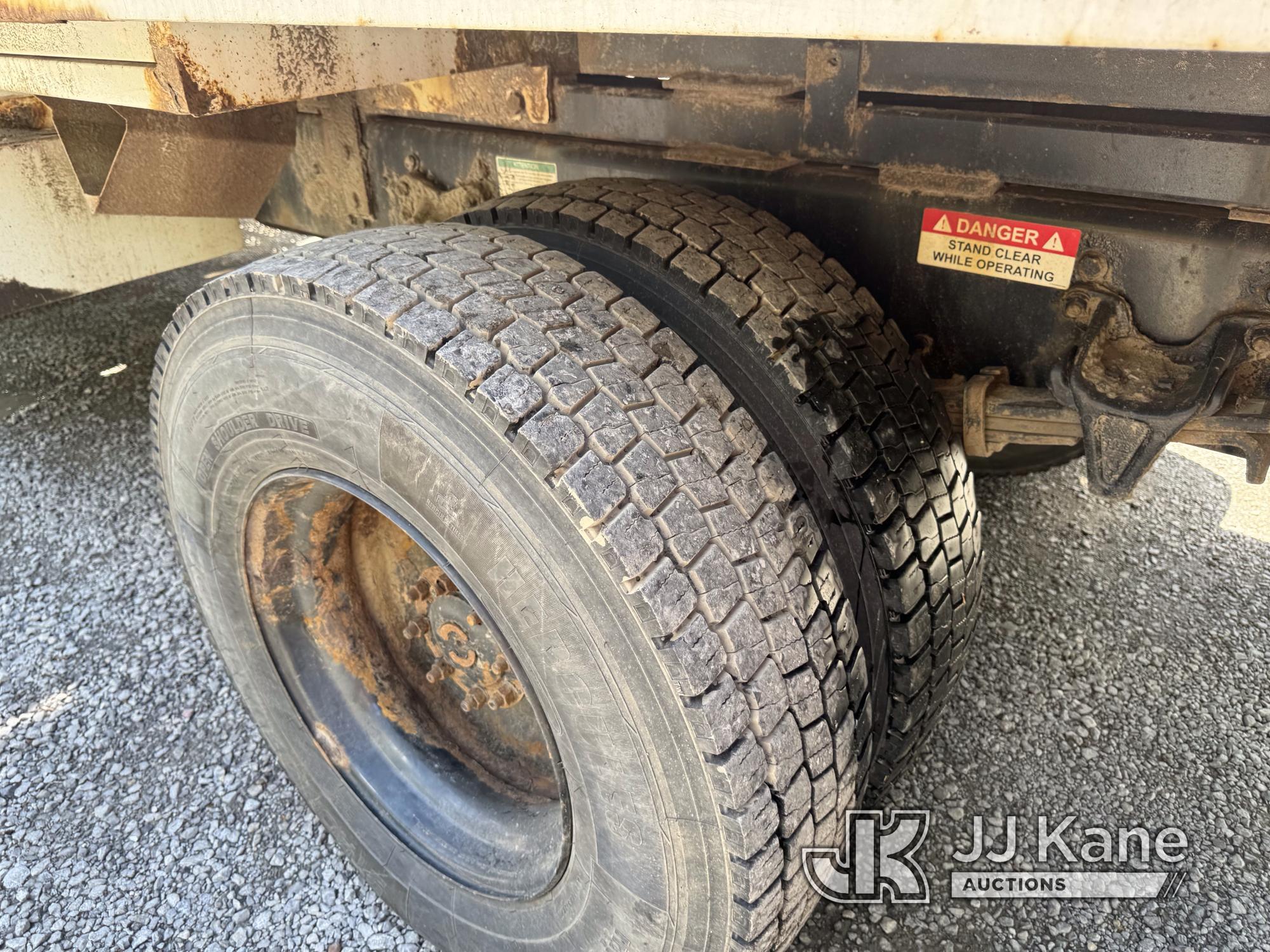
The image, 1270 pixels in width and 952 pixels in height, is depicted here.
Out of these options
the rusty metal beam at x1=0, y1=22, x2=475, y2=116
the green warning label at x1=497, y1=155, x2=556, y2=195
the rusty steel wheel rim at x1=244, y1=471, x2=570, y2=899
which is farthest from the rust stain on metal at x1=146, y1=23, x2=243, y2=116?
the green warning label at x1=497, y1=155, x2=556, y2=195

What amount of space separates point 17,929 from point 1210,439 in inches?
92.1

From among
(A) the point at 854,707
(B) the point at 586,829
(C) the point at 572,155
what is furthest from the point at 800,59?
(B) the point at 586,829

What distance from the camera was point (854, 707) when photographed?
138 cm

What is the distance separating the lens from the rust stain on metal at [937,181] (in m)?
1.47

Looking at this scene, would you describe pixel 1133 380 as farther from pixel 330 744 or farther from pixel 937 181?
pixel 330 744

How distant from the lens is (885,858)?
1.87m

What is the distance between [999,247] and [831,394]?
14.6 inches

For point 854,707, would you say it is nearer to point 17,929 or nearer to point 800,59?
point 800,59

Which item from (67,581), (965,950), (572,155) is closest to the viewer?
(965,950)

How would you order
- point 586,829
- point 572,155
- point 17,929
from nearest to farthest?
point 586,829
point 17,929
point 572,155

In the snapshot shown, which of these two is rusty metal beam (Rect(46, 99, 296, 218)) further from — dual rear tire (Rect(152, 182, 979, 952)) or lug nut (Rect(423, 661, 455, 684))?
lug nut (Rect(423, 661, 455, 684))

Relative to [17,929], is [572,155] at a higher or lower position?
higher

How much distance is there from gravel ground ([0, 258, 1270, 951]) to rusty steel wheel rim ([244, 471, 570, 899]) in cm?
28

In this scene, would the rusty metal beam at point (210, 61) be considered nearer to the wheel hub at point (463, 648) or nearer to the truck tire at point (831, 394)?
the truck tire at point (831, 394)
